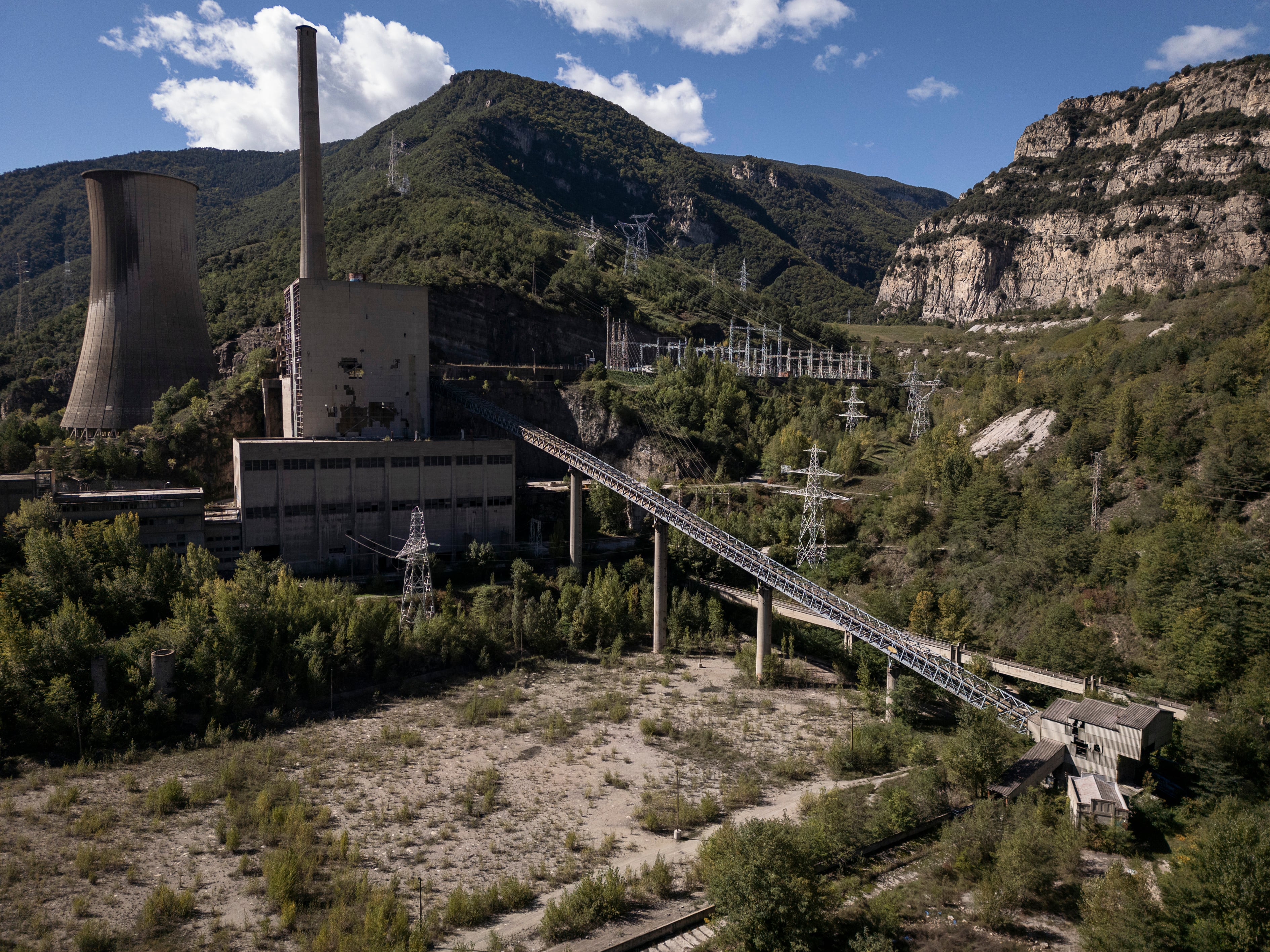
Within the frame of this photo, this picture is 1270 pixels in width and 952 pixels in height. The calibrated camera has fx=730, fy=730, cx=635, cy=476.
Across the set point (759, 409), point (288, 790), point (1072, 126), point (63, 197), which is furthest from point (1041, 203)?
point (63, 197)

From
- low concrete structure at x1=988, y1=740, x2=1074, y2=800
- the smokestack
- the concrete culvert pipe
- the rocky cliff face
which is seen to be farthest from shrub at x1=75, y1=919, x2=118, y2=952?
the rocky cliff face

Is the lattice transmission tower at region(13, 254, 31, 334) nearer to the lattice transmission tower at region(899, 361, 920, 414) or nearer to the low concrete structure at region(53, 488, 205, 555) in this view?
the low concrete structure at region(53, 488, 205, 555)

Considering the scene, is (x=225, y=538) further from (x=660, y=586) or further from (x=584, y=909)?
(x=584, y=909)

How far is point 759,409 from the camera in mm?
56094

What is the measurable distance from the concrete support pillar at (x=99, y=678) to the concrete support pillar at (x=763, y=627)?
2408cm

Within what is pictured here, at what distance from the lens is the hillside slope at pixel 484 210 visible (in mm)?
65500

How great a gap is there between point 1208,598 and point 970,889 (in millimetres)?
14708

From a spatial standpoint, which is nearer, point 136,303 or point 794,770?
point 794,770

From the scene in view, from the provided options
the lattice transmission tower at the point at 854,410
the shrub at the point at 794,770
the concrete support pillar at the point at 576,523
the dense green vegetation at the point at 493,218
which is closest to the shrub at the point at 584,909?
the shrub at the point at 794,770

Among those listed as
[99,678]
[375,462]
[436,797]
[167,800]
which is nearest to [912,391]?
[375,462]

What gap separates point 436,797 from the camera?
2183 cm

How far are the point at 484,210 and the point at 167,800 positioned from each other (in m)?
64.6

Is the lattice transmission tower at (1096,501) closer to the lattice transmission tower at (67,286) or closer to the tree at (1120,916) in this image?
the tree at (1120,916)

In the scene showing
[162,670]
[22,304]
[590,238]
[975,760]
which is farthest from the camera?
[590,238]
